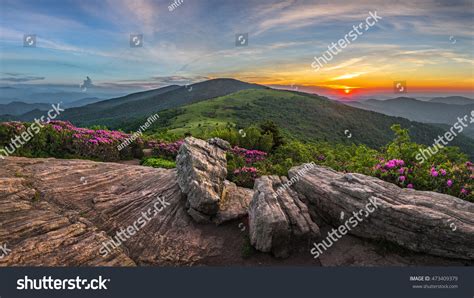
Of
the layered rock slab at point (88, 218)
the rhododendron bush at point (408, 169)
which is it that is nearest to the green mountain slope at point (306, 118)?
the rhododendron bush at point (408, 169)

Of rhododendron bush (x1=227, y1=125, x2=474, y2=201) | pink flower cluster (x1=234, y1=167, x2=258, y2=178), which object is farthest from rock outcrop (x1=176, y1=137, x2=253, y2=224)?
rhododendron bush (x1=227, y1=125, x2=474, y2=201)

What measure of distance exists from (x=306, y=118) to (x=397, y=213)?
136 metres

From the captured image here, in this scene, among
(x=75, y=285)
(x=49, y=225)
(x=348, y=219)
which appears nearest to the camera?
(x=75, y=285)

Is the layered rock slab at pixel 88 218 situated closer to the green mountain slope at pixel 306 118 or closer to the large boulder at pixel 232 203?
the large boulder at pixel 232 203

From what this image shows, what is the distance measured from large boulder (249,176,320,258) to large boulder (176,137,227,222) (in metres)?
1.42

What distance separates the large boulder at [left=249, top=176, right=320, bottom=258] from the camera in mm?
8430

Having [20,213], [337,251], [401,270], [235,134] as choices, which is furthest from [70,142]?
[401,270]

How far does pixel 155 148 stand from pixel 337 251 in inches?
556

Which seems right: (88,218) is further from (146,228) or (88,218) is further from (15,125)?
(15,125)

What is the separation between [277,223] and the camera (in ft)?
27.5

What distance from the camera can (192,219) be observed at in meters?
10.0

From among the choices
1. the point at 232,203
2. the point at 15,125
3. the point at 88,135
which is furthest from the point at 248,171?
the point at 15,125

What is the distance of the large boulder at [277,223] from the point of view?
27.7 feet

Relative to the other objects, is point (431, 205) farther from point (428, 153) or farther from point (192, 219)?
point (192, 219)
